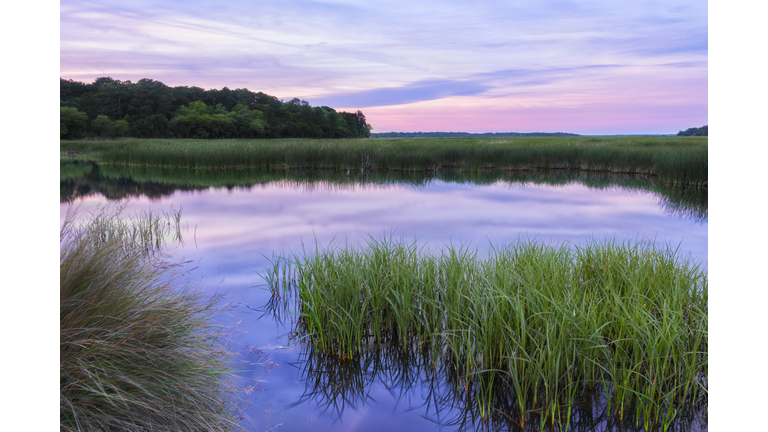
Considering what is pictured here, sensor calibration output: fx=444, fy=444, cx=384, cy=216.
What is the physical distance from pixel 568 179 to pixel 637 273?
56.7 feet

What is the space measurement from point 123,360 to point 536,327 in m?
2.68

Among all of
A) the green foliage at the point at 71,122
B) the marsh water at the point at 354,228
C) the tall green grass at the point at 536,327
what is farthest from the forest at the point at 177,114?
the tall green grass at the point at 536,327

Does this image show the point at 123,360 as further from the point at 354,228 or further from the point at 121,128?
the point at 121,128

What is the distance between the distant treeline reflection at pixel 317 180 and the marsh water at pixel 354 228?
8 centimetres

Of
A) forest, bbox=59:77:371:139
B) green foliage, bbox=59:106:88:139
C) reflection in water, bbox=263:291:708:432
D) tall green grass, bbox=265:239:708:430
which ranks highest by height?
forest, bbox=59:77:371:139

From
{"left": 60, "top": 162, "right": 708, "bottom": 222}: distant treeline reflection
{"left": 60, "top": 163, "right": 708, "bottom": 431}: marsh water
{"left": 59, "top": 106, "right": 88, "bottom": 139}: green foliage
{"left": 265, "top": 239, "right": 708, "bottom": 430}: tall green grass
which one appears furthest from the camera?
{"left": 59, "top": 106, "right": 88, "bottom": 139}: green foliage

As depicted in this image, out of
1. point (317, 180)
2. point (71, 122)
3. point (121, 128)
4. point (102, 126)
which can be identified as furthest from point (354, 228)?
point (121, 128)

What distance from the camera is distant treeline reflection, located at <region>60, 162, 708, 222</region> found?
1534 cm

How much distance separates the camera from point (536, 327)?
3.25 meters

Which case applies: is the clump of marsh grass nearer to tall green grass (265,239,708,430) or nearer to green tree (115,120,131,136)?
tall green grass (265,239,708,430)

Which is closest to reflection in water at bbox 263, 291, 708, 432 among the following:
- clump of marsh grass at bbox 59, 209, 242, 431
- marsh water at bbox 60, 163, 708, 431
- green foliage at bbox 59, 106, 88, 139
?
marsh water at bbox 60, 163, 708, 431

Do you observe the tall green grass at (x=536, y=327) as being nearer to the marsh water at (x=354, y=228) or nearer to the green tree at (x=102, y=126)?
the marsh water at (x=354, y=228)

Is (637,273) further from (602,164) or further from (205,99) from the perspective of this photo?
(205,99)

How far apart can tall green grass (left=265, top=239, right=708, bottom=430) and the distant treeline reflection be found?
10.7 metres
